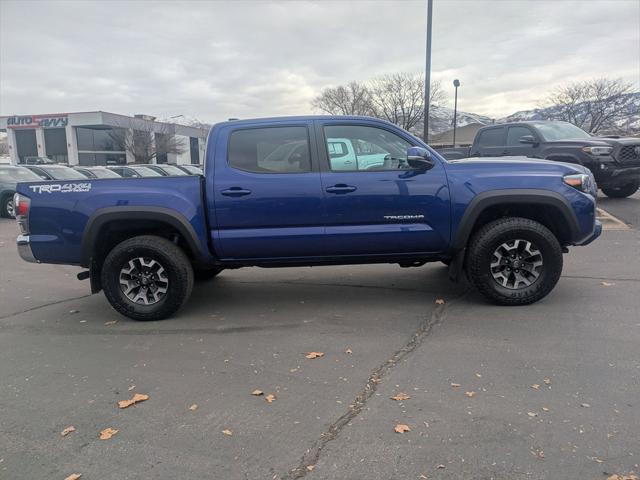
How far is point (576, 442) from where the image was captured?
2734 millimetres

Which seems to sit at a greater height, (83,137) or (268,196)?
(83,137)

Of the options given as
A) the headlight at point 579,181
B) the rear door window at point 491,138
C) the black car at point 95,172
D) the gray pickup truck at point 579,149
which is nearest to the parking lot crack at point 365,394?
the headlight at point 579,181

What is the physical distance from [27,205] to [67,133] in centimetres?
6172

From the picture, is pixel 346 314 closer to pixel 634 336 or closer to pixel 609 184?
pixel 634 336

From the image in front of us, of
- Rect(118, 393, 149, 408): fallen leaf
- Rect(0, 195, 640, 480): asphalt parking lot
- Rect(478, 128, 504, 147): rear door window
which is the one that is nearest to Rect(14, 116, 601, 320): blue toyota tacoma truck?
Rect(0, 195, 640, 480): asphalt parking lot

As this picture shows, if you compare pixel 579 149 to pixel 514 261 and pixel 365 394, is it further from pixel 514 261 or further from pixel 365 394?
pixel 365 394

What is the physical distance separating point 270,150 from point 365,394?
2.61m

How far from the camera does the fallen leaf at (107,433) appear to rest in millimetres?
2977

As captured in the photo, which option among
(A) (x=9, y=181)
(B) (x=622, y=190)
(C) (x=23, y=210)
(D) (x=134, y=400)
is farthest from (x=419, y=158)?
(A) (x=9, y=181)

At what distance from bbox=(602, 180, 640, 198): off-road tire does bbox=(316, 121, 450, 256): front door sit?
28.5 ft

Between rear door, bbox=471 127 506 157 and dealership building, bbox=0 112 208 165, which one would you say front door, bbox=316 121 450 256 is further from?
dealership building, bbox=0 112 208 165

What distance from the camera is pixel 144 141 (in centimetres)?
5888

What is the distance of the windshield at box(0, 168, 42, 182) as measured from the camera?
611 inches

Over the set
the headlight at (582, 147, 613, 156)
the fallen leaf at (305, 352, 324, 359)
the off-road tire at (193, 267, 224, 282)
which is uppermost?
the headlight at (582, 147, 613, 156)
